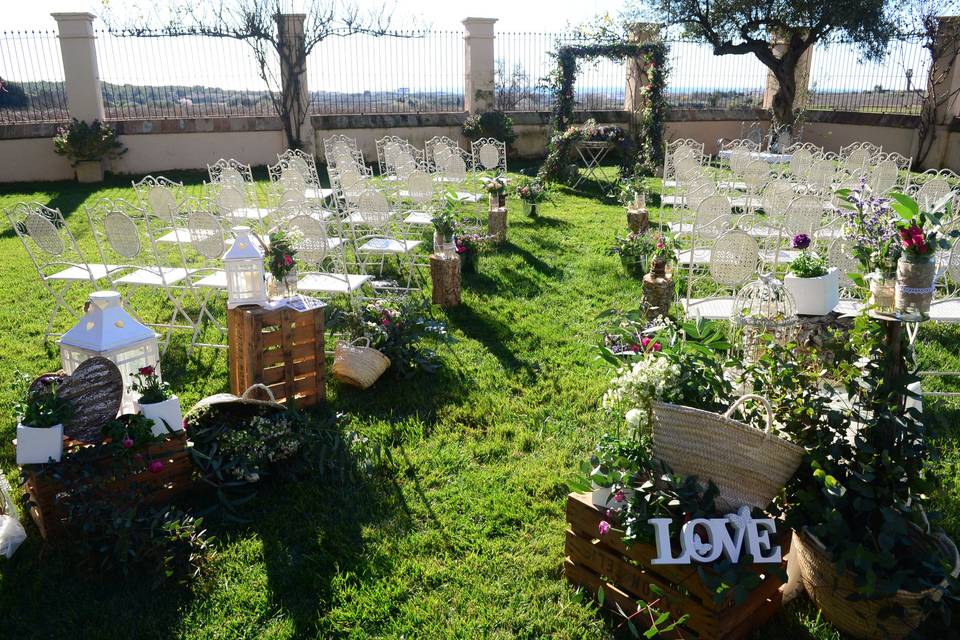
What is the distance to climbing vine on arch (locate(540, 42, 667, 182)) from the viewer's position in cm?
1155

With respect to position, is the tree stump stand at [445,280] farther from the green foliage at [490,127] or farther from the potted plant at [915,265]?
the green foliage at [490,127]

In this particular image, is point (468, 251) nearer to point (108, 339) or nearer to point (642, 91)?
point (108, 339)

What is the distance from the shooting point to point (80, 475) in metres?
2.78

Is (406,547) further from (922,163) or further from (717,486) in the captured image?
(922,163)

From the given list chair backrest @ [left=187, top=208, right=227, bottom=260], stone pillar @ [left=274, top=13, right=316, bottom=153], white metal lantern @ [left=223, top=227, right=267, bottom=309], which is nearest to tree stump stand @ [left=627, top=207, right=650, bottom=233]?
chair backrest @ [left=187, top=208, right=227, bottom=260]

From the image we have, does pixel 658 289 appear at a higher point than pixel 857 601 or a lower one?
higher

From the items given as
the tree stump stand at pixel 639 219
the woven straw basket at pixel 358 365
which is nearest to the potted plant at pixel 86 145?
the tree stump stand at pixel 639 219

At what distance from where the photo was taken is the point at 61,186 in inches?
443

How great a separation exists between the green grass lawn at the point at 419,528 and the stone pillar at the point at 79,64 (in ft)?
26.0

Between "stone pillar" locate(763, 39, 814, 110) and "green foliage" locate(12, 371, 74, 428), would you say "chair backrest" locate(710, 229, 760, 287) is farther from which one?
"stone pillar" locate(763, 39, 814, 110)

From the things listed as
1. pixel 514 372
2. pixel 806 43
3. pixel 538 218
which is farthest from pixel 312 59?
pixel 514 372

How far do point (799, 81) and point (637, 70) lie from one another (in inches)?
151

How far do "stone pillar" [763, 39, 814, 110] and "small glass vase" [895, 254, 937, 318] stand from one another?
14.2 meters

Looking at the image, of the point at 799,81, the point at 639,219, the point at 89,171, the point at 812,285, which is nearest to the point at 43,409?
the point at 812,285
